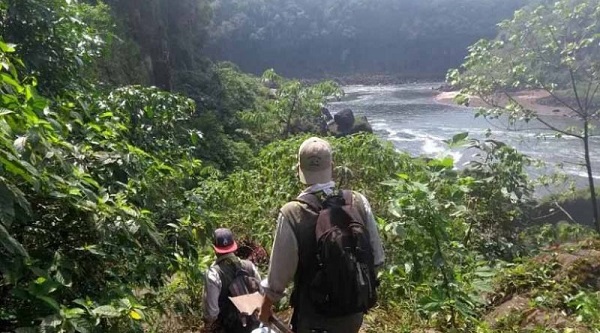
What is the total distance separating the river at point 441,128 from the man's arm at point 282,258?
8.56 meters

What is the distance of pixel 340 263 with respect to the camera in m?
1.90

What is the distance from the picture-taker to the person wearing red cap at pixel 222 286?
2.64m

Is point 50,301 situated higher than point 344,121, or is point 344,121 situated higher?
point 50,301

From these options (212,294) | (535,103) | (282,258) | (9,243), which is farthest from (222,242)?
(535,103)

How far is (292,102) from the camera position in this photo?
1070cm

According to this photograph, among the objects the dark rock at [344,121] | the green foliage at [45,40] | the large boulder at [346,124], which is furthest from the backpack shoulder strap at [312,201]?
the dark rock at [344,121]

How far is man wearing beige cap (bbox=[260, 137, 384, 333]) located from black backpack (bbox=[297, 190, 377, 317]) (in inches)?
1.6

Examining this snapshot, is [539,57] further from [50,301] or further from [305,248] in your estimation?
[50,301]

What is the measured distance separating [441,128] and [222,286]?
2461 cm

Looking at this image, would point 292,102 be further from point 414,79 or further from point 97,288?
point 414,79

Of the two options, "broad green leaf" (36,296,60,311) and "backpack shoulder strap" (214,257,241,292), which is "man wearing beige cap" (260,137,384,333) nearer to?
"backpack shoulder strap" (214,257,241,292)

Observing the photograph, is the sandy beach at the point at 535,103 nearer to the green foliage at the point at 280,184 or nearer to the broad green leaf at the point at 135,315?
the green foliage at the point at 280,184

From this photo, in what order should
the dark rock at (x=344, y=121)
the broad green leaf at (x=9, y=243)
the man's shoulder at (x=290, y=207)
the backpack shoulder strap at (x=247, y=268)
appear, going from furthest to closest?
the dark rock at (x=344, y=121), the backpack shoulder strap at (x=247, y=268), the man's shoulder at (x=290, y=207), the broad green leaf at (x=9, y=243)

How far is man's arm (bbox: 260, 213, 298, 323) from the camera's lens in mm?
1991
